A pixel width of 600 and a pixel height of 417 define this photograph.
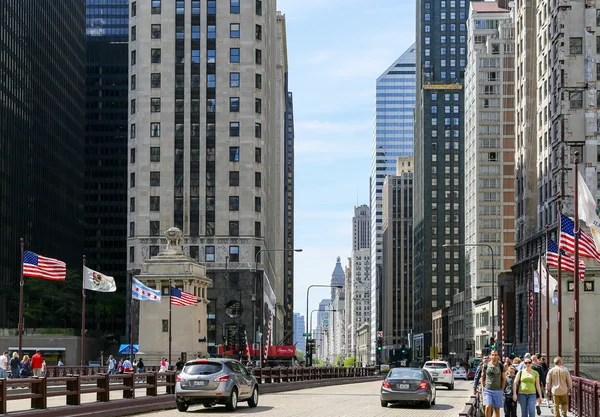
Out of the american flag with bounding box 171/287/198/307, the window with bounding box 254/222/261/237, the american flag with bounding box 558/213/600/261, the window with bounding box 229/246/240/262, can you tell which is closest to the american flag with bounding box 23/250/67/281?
the american flag with bounding box 171/287/198/307

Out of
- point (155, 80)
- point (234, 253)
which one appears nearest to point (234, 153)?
point (234, 253)

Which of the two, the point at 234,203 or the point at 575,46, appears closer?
the point at 575,46

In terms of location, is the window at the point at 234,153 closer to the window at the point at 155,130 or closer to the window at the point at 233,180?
the window at the point at 233,180

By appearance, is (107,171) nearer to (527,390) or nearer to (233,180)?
(233,180)

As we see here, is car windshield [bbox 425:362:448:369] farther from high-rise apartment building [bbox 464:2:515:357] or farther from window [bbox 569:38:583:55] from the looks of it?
high-rise apartment building [bbox 464:2:515:357]

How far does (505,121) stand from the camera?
162 m

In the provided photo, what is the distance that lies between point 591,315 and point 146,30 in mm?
59523

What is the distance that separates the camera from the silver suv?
35062mm

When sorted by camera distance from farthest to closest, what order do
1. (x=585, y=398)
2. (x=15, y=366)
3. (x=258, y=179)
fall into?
1. (x=258, y=179)
2. (x=15, y=366)
3. (x=585, y=398)

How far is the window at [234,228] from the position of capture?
11794cm

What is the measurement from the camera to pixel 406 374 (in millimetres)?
39781

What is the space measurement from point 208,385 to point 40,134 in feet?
416

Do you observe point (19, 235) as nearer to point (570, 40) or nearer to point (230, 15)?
point (230, 15)

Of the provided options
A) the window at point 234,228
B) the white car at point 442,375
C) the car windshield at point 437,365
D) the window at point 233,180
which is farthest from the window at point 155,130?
the white car at point 442,375
